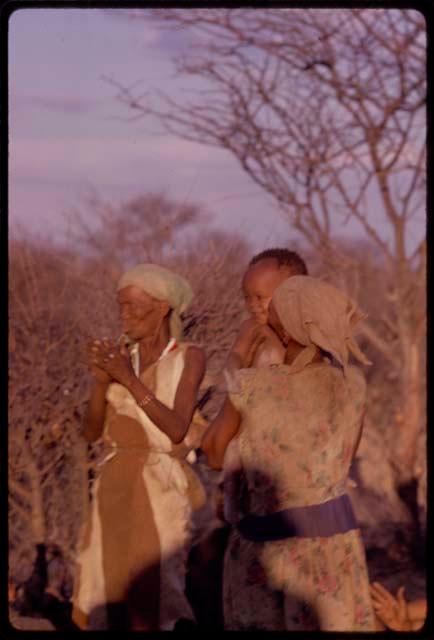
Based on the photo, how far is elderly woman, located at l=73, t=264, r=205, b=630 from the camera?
365 cm

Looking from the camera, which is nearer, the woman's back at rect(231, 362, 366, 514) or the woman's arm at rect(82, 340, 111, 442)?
the woman's back at rect(231, 362, 366, 514)

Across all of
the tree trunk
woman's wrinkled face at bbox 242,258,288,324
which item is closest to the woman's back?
woman's wrinkled face at bbox 242,258,288,324

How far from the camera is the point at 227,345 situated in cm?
507

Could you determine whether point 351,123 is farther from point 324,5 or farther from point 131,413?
point 131,413

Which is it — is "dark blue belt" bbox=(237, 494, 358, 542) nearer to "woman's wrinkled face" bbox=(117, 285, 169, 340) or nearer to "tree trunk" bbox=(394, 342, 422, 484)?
"woman's wrinkled face" bbox=(117, 285, 169, 340)

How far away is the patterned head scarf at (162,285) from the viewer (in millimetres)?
3850

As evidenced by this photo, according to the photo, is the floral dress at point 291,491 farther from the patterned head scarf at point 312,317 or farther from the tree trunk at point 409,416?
the tree trunk at point 409,416

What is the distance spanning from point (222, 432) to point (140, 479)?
2.02 feet

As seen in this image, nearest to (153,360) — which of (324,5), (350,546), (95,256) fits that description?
(350,546)

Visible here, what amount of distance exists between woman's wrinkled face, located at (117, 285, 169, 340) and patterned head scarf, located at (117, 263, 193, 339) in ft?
0.07

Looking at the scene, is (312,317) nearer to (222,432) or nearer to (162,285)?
(222,432)

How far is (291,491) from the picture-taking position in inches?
122

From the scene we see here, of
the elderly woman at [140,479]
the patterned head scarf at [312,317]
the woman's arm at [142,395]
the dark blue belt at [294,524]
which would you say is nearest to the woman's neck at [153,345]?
the elderly woman at [140,479]

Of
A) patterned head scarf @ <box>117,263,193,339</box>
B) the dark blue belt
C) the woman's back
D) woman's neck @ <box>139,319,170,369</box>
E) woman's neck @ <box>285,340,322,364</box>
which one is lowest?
the dark blue belt
